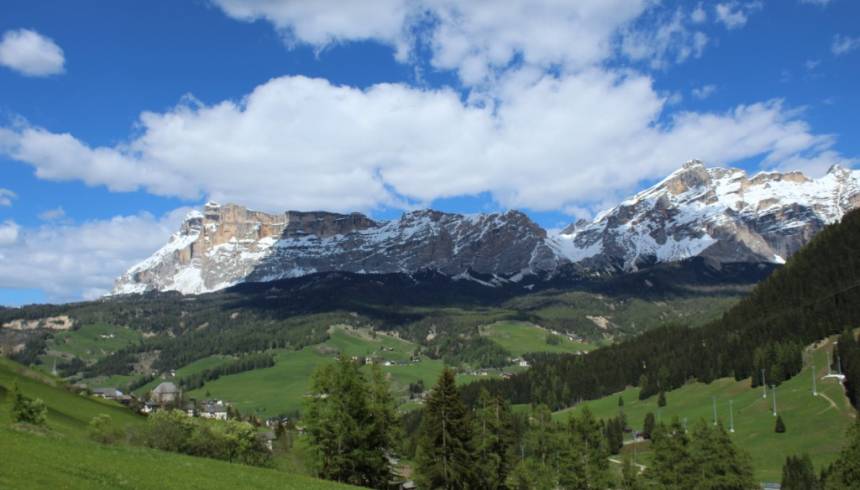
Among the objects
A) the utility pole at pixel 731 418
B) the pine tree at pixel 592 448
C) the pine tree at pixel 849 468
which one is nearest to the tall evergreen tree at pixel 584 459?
the pine tree at pixel 592 448

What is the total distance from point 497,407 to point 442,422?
334 inches

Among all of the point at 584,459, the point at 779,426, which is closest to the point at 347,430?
the point at 584,459

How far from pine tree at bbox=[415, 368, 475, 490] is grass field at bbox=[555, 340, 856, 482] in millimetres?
58186

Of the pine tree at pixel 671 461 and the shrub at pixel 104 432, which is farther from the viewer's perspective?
the pine tree at pixel 671 461

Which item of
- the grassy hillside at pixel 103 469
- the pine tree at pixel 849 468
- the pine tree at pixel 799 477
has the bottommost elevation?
the pine tree at pixel 799 477

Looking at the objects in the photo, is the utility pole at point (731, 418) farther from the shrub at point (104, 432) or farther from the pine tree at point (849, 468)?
the shrub at point (104, 432)

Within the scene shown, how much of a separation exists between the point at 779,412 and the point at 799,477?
52.2 meters

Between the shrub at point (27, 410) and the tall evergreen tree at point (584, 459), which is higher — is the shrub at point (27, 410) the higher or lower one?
the higher one

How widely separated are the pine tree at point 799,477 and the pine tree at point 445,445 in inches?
2239

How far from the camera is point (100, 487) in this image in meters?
28.7

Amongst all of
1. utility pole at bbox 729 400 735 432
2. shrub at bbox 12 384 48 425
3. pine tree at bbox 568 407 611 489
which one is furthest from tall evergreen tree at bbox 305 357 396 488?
utility pole at bbox 729 400 735 432

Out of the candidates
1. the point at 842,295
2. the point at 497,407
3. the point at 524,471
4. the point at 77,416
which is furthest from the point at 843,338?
the point at 77,416

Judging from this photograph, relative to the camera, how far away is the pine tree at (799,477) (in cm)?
9138

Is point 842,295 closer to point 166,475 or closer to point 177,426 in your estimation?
point 177,426
